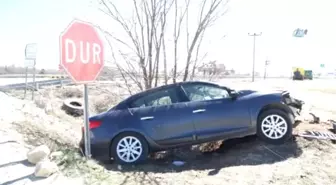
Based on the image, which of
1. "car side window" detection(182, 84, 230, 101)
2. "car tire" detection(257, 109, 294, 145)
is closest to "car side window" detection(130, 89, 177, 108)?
"car side window" detection(182, 84, 230, 101)

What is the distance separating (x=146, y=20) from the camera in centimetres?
1089

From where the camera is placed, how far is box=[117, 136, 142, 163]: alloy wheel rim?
6910mm

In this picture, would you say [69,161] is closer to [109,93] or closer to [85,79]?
[85,79]

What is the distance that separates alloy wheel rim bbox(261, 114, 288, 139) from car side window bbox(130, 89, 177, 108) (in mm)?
1841

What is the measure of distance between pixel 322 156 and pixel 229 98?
78.6 inches

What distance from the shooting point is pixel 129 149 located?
22.7 ft

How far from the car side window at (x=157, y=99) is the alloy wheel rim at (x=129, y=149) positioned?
71 centimetres

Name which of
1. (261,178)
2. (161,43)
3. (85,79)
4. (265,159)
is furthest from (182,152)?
(161,43)

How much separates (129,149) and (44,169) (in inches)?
82.9

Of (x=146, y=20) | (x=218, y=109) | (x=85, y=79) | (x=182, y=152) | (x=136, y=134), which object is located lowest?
(x=182, y=152)

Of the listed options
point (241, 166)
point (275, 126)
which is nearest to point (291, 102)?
point (275, 126)

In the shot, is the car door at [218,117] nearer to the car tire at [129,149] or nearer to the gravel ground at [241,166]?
the gravel ground at [241,166]

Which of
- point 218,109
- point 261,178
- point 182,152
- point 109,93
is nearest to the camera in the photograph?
point 261,178

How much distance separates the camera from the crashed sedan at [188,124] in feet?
22.8
